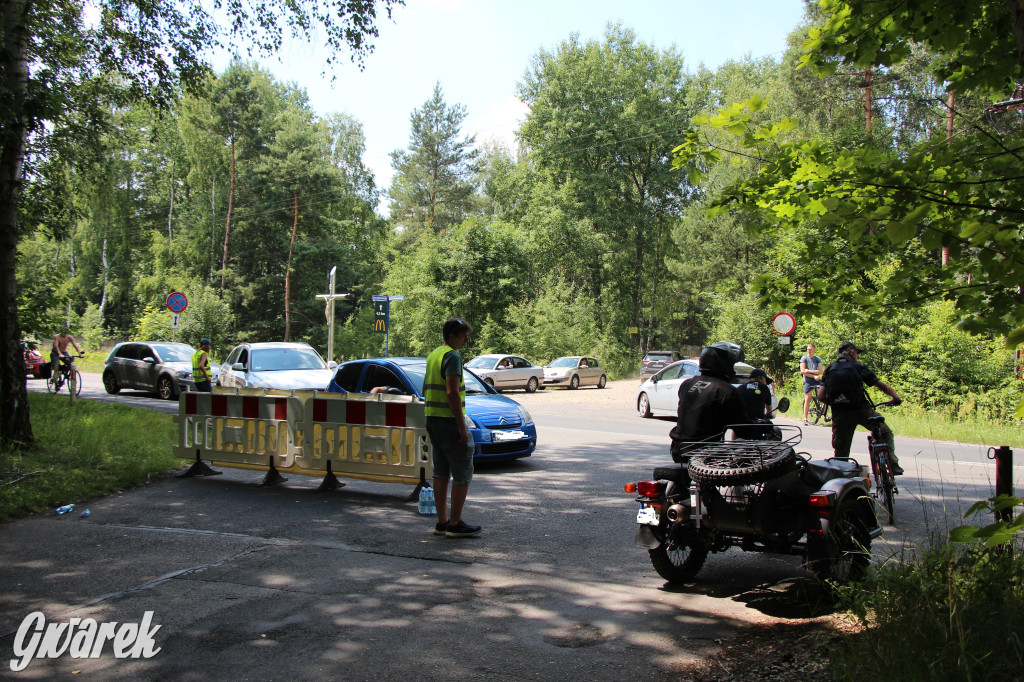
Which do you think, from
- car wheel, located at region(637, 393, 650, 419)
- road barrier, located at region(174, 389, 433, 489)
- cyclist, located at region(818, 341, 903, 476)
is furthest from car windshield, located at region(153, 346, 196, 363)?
cyclist, located at region(818, 341, 903, 476)

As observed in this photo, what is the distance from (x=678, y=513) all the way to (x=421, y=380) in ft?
20.3

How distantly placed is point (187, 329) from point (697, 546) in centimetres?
4327

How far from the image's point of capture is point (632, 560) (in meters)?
6.27

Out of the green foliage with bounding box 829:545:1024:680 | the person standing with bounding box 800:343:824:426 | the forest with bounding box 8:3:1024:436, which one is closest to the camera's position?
the green foliage with bounding box 829:545:1024:680

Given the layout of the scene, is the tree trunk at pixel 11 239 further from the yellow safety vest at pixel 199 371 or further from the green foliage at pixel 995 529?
the green foliage at pixel 995 529

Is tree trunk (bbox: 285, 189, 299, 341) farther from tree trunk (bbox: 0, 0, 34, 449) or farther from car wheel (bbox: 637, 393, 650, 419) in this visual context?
tree trunk (bbox: 0, 0, 34, 449)

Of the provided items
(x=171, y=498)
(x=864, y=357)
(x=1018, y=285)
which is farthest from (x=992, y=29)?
(x=864, y=357)

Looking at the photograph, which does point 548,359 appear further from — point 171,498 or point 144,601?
point 144,601

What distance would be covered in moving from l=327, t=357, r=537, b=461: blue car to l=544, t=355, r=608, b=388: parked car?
2378 centimetres

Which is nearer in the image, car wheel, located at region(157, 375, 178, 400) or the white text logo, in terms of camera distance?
the white text logo

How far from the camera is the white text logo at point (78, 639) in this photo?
165 inches

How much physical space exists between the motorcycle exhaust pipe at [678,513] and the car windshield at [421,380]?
5.11 meters

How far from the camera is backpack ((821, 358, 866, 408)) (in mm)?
8234

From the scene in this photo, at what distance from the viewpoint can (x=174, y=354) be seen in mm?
22188
